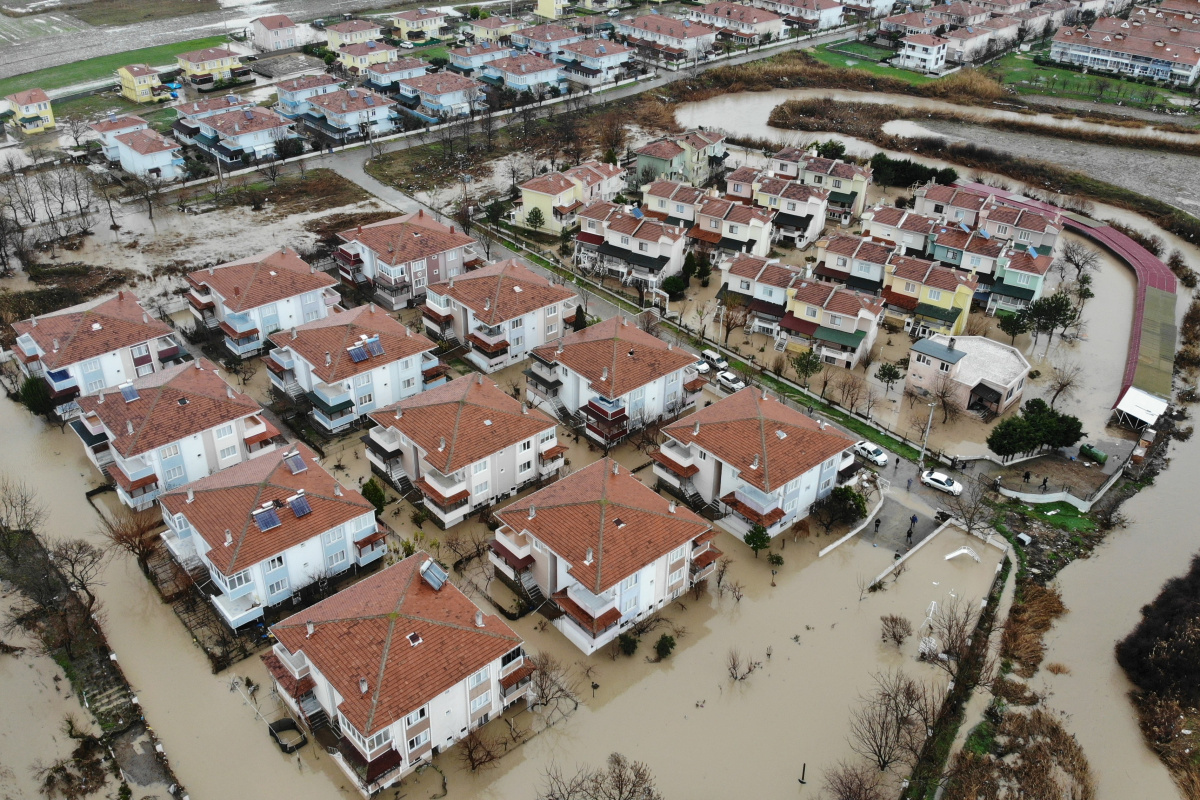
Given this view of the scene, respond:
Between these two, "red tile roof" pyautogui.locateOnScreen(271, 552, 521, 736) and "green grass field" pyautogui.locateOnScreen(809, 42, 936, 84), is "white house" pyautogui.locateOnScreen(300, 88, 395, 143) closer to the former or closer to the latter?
"green grass field" pyautogui.locateOnScreen(809, 42, 936, 84)

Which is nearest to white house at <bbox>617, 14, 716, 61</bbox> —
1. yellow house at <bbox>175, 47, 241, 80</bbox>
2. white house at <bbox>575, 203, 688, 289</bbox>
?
yellow house at <bbox>175, 47, 241, 80</bbox>

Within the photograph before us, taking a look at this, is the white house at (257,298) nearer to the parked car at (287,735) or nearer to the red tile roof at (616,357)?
the red tile roof at (616,357)

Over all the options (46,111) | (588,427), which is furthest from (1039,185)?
(46,111)

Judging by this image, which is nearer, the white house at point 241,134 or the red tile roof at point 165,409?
the red tile roof at point 165,409

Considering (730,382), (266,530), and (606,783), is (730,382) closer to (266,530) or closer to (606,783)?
(606,783)

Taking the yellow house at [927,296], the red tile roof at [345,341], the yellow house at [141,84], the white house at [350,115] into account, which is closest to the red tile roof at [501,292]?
the red tile roof at [345,341]

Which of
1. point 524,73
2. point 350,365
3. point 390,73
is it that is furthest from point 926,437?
point 390,73

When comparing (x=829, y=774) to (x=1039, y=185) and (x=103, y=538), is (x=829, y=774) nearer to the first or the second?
(x=103, y=538)

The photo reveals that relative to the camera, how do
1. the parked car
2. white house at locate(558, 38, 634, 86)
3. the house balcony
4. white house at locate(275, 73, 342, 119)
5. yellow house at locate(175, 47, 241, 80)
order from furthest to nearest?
Answer: 1. white house at locate(558, 38, 634, 86)
2. yellow house at locate(175, 47, 241, 80)
3. white house at locate(275, 73, 342, 119)
4. the house balcony
5. the parked car
